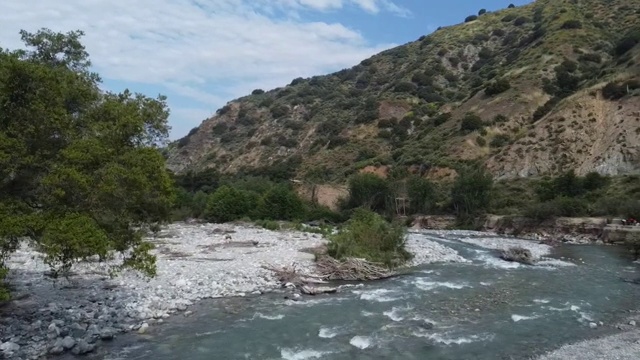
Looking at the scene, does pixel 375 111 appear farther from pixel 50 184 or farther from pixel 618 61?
pixel 50 184

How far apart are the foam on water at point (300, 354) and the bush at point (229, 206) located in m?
47.6

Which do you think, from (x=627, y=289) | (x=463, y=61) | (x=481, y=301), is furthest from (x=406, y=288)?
(x=463, y=61)

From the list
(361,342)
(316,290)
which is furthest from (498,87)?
(361,342)

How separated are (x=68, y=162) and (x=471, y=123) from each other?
73.3m

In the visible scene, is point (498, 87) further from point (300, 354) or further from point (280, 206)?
point (300, 354)

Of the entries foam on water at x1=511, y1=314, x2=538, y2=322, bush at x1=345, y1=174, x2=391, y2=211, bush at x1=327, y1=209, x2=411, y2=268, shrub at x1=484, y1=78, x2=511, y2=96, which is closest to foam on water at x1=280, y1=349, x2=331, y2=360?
foam on water at x1=511, y1=314, x2=538, y2=322

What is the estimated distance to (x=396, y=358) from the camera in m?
14.6

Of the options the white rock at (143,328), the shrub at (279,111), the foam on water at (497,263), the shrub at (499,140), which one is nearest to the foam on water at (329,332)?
the white rock at (143,328)

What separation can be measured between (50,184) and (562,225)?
46.8m

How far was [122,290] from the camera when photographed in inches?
822

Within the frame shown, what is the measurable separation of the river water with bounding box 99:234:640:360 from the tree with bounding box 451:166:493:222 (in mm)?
29506

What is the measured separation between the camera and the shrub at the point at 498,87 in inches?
3344

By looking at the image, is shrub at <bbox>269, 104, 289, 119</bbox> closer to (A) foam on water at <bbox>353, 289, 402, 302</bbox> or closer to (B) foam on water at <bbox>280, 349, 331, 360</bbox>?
(A) foam on water at <bbox>353, 289, 402, 302</bbox>

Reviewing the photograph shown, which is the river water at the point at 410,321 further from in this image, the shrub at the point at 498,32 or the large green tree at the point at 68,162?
the shrub at the point at 498,32
